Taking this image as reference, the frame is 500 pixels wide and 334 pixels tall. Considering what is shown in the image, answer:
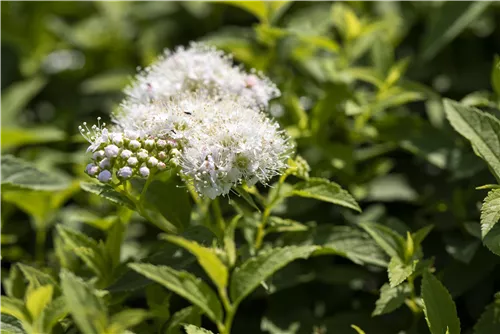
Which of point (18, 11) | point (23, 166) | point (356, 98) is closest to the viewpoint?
point (23, 166)

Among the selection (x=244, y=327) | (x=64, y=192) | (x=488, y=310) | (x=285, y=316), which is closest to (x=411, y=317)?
(x=488, y=310)

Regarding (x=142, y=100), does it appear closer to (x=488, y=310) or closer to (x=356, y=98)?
(x=356, y=98)

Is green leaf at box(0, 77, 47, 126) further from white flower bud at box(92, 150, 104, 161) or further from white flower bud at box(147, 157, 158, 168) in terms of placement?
white flower bud at box(147, 157, 158, 168)

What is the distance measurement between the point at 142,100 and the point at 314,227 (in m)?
0.71

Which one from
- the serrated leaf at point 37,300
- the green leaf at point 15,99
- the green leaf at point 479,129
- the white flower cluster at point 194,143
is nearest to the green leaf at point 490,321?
the green leaf at point 479,129

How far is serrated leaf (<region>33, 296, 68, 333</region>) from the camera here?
1.53 m

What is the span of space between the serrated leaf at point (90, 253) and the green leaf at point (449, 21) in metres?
1.53

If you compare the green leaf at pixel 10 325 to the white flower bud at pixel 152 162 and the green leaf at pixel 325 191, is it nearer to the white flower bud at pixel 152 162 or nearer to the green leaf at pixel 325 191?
the white flower bud at pixel 152 162

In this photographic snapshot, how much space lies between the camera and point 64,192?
2402 mm

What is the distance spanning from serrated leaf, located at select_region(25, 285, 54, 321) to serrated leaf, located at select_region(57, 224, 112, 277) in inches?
12.0

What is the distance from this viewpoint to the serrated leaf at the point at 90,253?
1.88 metres

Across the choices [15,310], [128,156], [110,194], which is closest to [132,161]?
[128,156]

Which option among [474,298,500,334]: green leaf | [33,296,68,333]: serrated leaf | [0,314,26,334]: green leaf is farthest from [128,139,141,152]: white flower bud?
[474,298,500,334]: green leaf

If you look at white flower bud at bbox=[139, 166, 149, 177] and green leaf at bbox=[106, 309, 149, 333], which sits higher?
white flower bud at bbox=[139, 166, 149, 177]
